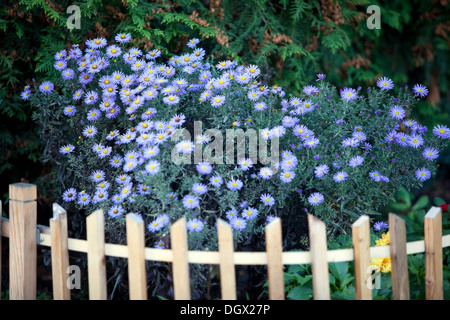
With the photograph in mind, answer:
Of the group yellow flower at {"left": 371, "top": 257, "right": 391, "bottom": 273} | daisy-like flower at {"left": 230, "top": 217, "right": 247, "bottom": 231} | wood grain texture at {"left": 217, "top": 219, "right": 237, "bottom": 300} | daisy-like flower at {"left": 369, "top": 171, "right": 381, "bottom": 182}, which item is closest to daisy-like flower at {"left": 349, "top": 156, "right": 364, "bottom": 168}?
daisy-like flower at {"left": 369, "top": 171, "right": 381, "bottom": 182}

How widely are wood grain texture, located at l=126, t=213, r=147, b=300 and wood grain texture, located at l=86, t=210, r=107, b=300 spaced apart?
13 centimetres

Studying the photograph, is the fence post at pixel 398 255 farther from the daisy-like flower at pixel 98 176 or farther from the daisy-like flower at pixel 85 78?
the daisy-like flower at pixel 85 78

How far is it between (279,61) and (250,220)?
67.8 inches

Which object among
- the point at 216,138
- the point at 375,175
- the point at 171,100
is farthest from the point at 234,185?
the point at 375,175

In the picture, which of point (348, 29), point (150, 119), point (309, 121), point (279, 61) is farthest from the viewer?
point (348, 29)

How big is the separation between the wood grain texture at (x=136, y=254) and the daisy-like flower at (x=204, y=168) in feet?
1.56

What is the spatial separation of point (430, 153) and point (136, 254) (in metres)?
1.64

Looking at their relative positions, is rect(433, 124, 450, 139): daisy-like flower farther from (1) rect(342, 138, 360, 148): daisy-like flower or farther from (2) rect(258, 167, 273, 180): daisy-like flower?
(2) rect(258, 167, 273, 180): daisy-like flower

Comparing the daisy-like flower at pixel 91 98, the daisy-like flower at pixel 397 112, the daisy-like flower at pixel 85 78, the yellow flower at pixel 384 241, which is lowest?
the yellow flower at pixel 384 241

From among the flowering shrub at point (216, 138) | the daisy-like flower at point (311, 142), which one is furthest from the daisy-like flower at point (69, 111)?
the daisy-like flower at point (311, 142)

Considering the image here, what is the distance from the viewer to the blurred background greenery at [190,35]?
10.7 feet
